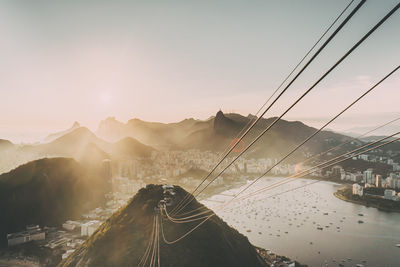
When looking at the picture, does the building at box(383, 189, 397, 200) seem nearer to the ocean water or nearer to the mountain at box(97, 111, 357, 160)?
the ocean water

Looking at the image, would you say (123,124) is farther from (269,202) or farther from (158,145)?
(269,202)

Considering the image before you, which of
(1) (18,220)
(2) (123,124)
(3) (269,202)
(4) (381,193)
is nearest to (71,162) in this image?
(1) (18,220)

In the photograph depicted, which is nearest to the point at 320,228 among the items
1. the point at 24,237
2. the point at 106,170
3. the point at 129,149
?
the point at 24,237

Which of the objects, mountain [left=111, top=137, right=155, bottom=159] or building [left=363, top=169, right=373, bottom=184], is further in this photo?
mountain [left=111, top=137, right=155, bottom=159]

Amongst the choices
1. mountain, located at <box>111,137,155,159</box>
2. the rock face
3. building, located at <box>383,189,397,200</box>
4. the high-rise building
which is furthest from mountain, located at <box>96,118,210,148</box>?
the rock face

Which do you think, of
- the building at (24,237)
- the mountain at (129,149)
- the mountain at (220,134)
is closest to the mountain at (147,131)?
the mountain at (220,134)

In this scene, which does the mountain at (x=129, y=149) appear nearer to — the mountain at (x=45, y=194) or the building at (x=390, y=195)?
the mountain at (x=45, y=194)
